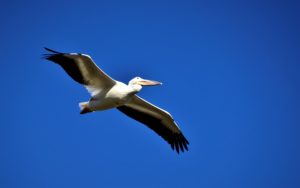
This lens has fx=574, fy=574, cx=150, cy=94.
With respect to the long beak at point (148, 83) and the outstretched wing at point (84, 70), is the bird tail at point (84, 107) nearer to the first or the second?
the outstretched wing at point (84, 70)

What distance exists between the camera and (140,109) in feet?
50.0

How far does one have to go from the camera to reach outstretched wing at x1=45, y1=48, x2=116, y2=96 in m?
13.5

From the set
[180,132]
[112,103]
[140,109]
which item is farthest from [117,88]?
[180,132]

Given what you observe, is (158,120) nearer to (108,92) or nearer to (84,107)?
(108,92)

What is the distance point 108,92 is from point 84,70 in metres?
0.79

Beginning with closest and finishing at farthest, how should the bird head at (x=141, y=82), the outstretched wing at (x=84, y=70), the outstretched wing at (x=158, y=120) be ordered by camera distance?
the outstretched wing at (x=84, y=70) → the bird head at (x=141, y=82) → the outstretched wing at (x=158, y=120)

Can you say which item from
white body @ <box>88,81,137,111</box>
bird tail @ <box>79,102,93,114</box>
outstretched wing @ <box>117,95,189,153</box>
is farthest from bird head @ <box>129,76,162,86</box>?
bird tail @ <box>79,102,93,114</box>

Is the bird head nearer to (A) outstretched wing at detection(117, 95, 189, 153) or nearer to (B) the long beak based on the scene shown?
(B) the long beak

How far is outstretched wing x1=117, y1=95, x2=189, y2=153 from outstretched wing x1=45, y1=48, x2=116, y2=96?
121cm

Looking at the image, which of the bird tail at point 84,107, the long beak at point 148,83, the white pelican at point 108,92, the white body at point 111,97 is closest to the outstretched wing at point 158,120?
the white pelican at point 108,92

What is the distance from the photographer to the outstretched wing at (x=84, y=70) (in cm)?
1352

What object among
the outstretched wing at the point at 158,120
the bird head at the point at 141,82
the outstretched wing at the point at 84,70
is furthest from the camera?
the outstretched wing at the point at 158,120

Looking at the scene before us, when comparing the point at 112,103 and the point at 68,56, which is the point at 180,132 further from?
the point at 68,56

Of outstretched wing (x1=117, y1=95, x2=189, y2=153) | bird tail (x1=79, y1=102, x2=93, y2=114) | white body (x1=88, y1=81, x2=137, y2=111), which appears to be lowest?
bird tail (x1=79, y1=102, x2=93, y2=114)
